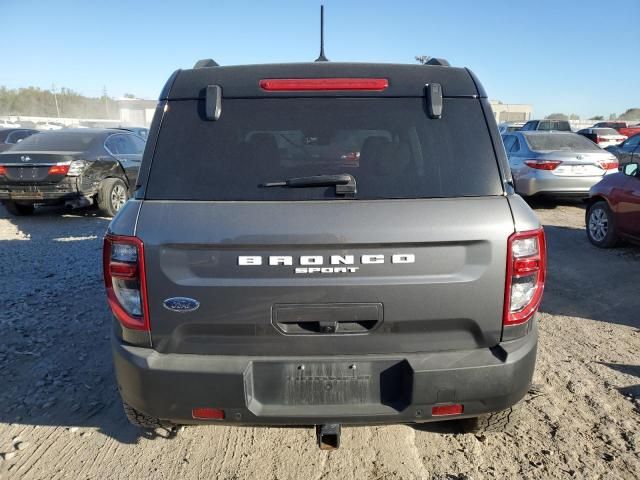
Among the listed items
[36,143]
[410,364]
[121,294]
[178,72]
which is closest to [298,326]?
[410,364]

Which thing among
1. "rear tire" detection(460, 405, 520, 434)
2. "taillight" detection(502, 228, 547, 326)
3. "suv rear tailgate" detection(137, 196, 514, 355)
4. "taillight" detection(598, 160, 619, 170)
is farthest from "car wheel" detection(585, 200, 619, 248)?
"suv rear tailgate" detection(137, 196, 514, 355)

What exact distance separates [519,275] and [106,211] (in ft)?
29.0

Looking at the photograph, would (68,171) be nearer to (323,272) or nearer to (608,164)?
(323,272)

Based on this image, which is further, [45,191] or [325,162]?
[45,191]

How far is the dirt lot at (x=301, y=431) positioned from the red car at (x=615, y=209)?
1.98 metres

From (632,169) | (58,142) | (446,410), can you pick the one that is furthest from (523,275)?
(58,142)

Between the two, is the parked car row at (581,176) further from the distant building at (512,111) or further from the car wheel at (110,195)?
the distant building at (512,111)

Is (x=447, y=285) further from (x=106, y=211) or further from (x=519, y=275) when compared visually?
(x=106, y=211)

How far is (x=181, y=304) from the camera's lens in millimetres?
1973

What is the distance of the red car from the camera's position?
6.11 metres

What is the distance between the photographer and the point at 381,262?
196 centimetres

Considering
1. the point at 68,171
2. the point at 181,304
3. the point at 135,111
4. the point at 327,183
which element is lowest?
the point at 68,171

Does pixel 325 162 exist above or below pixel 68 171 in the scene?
above

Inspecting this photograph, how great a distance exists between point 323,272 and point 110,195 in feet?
27.6
